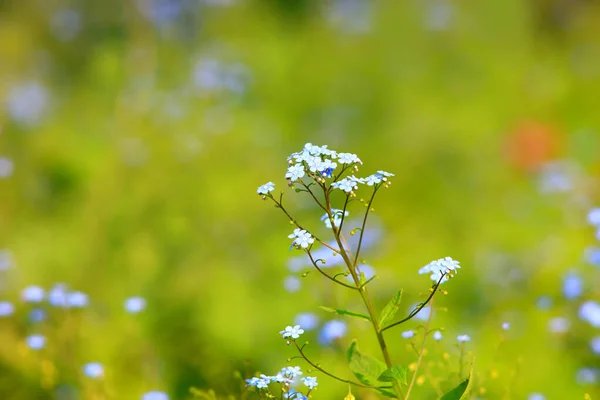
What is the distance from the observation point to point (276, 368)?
1.66m

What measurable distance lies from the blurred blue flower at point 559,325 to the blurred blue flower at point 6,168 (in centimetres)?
226

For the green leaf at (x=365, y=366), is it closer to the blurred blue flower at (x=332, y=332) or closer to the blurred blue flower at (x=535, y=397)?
the blurred blue flower at (x=332, y=332)

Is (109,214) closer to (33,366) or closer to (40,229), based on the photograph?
(40,229)

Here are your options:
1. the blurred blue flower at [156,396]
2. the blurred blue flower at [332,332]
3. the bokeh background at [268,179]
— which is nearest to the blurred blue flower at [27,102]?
the bokeh background at [268,179]

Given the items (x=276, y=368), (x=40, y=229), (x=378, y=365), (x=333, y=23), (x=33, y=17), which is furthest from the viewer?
(x=333, y=23)

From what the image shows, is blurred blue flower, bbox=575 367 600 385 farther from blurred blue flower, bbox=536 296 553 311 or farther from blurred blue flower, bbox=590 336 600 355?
blurred blue flower, bbox=536 296 553 311

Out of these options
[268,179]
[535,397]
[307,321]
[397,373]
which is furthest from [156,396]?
[268,179]

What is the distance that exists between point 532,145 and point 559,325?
1.90 m

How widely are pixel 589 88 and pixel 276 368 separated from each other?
323cm

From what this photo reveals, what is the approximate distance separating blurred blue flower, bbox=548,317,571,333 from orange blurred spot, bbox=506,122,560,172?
161cm

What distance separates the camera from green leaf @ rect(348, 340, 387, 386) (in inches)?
42.5

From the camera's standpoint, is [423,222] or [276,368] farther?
[423,222]

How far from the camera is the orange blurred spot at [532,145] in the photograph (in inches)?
131

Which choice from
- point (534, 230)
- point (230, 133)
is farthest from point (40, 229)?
point (534, 230)
